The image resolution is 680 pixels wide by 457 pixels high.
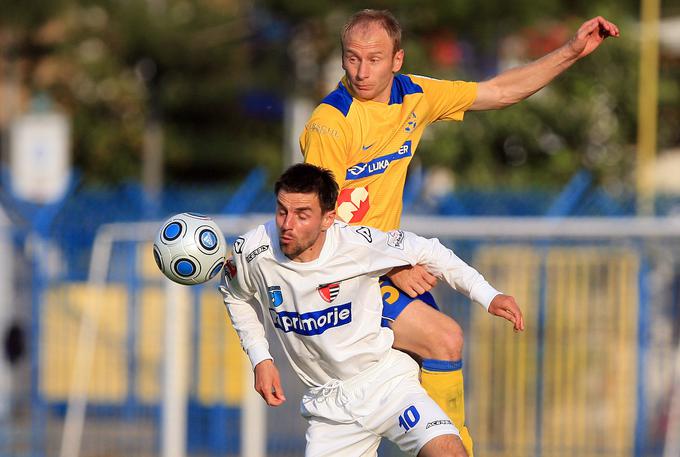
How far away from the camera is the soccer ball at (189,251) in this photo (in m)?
7.30

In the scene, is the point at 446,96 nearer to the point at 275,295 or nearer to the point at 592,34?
the point at 592,34

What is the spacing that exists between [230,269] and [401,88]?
1360 millimetres

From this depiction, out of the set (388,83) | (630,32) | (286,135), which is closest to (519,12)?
(630,32)

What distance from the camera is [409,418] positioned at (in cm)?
735

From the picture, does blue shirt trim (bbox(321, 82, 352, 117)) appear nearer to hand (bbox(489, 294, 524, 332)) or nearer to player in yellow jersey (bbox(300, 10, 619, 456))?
player in yellow jersey (bbox(300, 10, 619, 456))

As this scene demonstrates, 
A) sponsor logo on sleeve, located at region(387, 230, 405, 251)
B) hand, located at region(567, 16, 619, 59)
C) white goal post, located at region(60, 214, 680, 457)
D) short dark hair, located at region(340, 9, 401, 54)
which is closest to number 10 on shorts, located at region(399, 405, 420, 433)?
sponsor logo on sleeve, located at region(387, 230, 405, 251)

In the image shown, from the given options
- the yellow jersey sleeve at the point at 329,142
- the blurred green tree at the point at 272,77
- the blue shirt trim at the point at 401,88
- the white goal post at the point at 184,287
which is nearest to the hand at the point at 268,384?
the yellow jersey sleeve at the point at 329,142

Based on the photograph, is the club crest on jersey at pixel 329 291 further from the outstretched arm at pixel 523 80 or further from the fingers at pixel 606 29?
the fingers at pixel 606 29

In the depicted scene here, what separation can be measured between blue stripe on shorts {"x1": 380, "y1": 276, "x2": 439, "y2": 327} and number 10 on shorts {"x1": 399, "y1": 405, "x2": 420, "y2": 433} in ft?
1.61

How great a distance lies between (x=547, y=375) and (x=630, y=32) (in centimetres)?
1049

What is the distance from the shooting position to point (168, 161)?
3209 centimetres

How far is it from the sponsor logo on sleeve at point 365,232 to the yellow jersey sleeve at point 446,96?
89 cm

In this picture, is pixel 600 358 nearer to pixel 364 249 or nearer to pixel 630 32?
pixel 364 249

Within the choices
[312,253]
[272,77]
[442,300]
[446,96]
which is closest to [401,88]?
[446,96]
